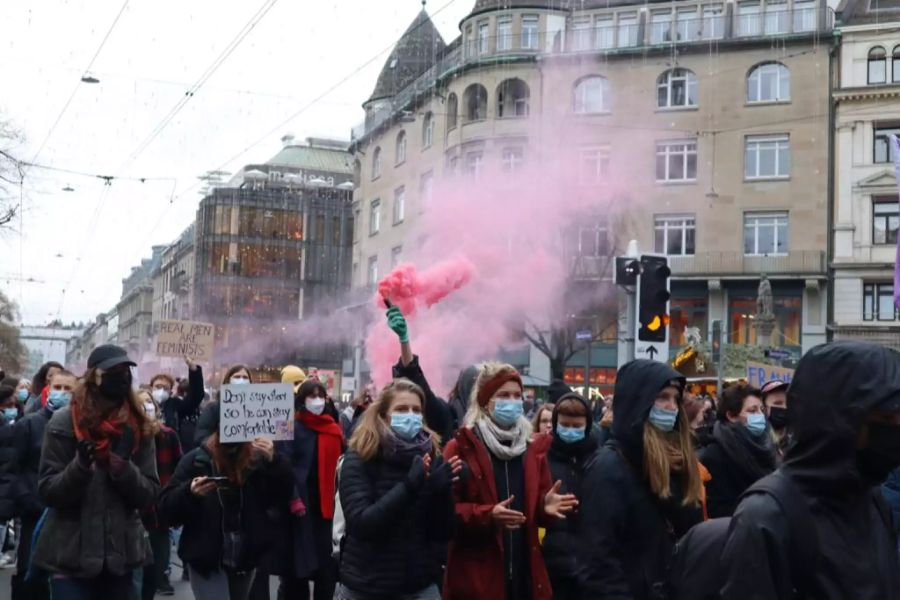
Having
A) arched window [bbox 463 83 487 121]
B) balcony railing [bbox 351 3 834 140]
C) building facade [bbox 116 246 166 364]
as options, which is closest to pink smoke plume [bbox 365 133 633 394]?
arched window [bbox 463 83 487 121]

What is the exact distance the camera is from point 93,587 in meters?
5.63

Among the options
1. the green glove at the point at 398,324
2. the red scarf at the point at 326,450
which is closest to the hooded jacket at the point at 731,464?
the green glove at the point at 398,324

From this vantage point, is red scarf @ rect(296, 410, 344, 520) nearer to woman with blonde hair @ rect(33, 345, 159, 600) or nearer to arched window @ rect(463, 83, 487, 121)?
woman with blonde hair @ rect(33, 345, 159, 600)

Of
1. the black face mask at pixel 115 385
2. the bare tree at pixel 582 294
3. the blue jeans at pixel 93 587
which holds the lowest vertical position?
the blue jeans at pixel 93 587

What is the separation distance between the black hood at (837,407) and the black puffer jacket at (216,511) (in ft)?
14.6

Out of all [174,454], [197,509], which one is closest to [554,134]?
[174,454]

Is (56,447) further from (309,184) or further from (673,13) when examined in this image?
(309,184)

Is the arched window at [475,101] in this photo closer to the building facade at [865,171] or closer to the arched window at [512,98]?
the arched window at [512,98]

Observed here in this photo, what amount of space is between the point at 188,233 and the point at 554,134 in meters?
56.3

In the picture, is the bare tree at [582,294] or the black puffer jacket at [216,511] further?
the bare tree at [582,294]

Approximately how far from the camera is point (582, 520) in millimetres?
4688

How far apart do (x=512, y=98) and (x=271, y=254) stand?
38298 millimetres

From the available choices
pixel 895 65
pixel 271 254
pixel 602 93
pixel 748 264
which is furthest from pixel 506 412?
pixel 271 254

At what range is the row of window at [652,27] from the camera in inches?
1544
